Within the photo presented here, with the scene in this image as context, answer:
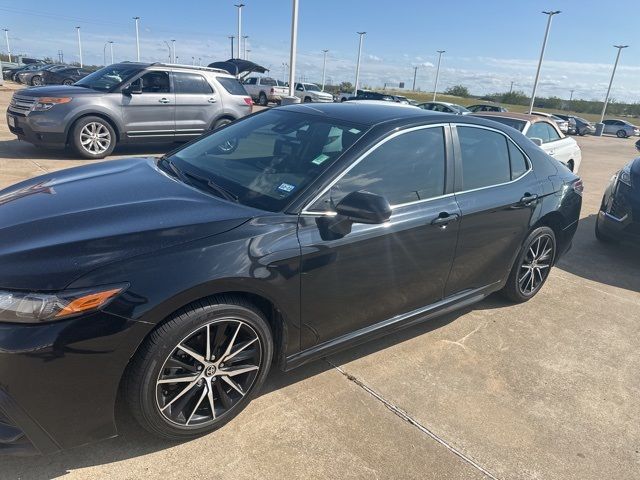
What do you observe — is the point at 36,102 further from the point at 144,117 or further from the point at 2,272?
the point at 2,272

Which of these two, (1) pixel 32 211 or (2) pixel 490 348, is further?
(2) pixel 490 348

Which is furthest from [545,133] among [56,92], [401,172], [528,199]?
[56,92]

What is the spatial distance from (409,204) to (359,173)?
0.43m

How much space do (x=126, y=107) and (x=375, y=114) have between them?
273 inches

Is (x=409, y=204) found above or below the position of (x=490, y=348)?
above

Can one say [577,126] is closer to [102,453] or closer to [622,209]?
[622,209]

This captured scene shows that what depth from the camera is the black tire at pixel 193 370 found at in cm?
213

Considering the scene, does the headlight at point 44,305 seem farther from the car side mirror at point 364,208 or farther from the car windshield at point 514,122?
the car windshield at point 514,122

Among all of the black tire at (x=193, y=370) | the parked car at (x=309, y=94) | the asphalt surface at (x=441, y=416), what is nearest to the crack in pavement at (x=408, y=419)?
the asphalt surface at (x=441, y=416)

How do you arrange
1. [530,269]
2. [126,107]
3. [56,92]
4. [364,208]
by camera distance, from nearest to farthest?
1. [364,208]
2. [530,269]
3. [56,92]
4. [126,107]

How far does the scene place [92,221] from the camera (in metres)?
2.36

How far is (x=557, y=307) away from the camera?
4387 mm

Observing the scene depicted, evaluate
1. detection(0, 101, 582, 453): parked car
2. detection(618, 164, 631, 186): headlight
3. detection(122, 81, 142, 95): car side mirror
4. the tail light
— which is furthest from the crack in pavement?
detection(122, 81, 142, 95): car side mirror

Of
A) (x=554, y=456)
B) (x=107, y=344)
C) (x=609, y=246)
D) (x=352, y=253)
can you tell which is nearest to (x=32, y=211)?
(x=107, y=344)
